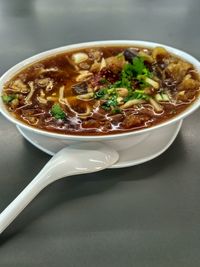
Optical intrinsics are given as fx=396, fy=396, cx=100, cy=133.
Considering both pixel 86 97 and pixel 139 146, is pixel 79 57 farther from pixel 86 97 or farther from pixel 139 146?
pixel 139 146

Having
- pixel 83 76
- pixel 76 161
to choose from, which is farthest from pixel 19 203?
pixel 83 76

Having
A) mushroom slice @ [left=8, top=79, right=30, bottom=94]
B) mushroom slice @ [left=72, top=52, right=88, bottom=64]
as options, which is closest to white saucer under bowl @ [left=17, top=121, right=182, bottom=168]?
mushroom slice @ [left=8, top=79, right=30, bottom=94]

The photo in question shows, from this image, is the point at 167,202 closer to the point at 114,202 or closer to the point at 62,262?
the point at 114,202

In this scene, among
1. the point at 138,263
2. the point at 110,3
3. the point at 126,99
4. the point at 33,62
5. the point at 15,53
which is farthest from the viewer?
→ the point at 110,3

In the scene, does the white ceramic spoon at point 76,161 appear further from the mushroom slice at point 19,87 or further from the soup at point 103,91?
the mushroom slice at point 19,87

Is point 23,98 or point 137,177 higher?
point 23,98

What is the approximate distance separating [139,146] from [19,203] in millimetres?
331

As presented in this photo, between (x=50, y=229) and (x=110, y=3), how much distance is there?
147 cm

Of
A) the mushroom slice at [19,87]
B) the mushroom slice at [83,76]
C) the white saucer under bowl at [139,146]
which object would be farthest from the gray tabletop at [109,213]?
Result: the mushroom slice at [83,76]

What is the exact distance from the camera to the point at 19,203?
84cm

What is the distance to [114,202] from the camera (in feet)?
2.96

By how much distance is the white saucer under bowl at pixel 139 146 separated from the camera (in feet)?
3.18

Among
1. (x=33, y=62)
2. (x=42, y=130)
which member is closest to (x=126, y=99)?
(x=42, y=130)

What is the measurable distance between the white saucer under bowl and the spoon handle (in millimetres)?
149
